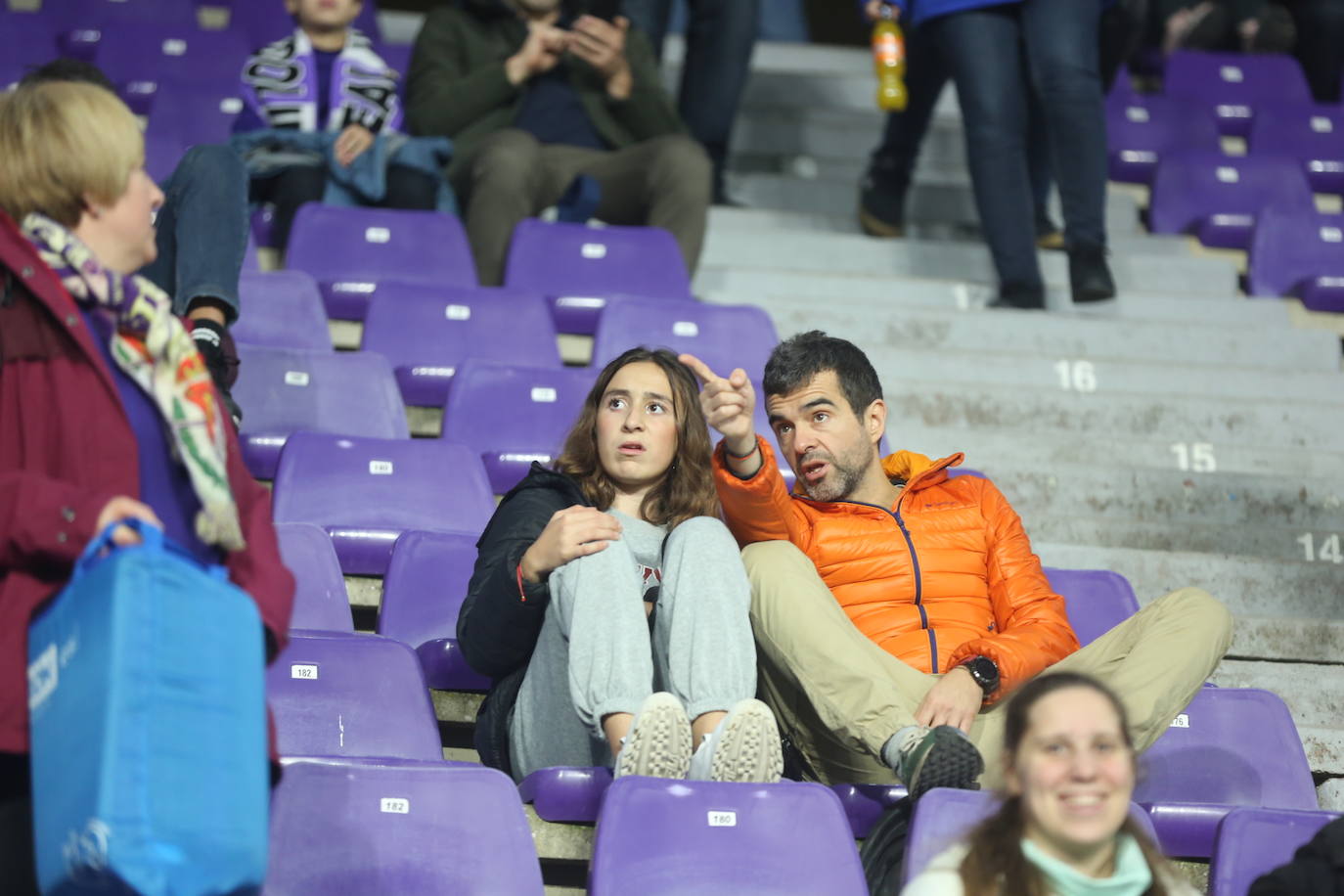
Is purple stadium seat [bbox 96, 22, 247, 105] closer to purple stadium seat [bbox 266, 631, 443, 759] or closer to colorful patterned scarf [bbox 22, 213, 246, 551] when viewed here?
purple stadium seat [bbox 266, 631, 443, 759]

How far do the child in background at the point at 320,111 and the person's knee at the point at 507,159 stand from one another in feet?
0.39

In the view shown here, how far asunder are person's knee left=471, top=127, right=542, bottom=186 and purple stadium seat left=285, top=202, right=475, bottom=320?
0.19 metres

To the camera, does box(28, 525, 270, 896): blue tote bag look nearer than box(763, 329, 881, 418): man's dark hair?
Yes

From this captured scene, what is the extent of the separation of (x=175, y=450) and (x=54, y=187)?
261 mm

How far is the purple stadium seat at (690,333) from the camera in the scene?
3.36m

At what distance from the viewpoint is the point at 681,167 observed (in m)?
3.90

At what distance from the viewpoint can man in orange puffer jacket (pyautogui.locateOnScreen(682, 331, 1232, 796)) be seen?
2.14 m

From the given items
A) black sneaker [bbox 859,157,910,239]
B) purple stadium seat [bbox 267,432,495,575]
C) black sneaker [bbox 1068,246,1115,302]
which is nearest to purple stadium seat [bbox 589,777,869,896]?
purple stadium seat [bbox 267,432,495,575]

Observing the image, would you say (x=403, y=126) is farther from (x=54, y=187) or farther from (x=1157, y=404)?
(x=54, y=187)

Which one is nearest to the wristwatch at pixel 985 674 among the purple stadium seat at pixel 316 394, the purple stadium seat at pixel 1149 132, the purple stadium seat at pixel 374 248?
the purple stadium seat at pixel 316 394

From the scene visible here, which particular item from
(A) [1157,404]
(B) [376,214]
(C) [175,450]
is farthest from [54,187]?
(A) [1157,404]

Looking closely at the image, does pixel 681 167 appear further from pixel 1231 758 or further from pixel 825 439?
pixel 1231 758

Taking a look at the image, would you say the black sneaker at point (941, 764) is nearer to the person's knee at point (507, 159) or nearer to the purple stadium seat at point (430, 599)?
the purple stadium seat at point (430, 599)

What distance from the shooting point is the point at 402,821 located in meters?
1.91
